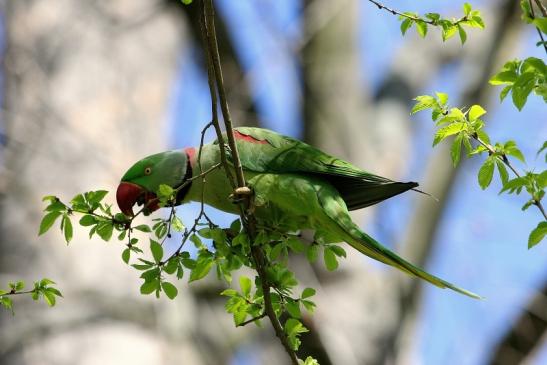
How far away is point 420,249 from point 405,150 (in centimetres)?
102

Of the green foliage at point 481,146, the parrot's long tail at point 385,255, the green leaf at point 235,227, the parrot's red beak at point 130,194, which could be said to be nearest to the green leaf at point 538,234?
the green foliage at point 481,146

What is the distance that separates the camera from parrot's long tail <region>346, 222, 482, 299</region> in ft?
7.64

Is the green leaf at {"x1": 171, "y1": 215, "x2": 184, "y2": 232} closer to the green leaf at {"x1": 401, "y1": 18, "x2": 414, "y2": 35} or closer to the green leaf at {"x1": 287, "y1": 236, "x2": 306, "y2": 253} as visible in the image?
the green leaf at {"x1": 287, "y1": 236, "x2": 306, "y2": 253}

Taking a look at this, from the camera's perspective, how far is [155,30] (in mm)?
5801

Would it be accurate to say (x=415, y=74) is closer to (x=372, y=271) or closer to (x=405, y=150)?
(x=405, y=150)

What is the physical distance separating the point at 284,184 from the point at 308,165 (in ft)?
0.45

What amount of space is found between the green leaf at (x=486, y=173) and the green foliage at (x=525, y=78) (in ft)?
0.89

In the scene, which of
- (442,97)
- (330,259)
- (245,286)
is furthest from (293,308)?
(442,97)

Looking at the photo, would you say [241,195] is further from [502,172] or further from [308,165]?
[502,172]

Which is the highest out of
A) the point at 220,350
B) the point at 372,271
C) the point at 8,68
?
the point at 8,68

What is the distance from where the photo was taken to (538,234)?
1850mm

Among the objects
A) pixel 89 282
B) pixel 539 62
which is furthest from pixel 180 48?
pixel 539 62

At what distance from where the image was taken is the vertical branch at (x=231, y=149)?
1963mm

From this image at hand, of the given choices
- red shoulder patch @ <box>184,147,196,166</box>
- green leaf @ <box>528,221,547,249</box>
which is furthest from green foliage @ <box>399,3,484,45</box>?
red shoulder patch @ <box>184,147,196,166</box>
